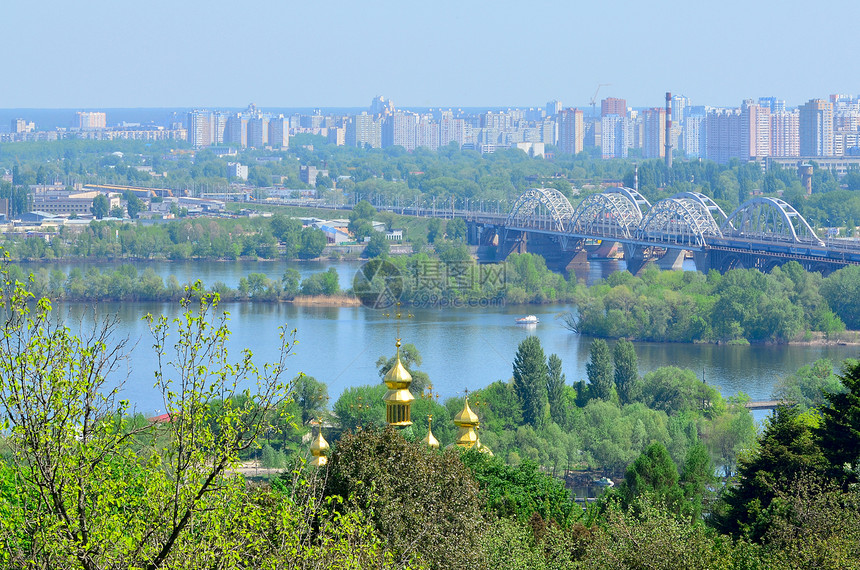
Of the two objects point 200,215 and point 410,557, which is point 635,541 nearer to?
point 410,557

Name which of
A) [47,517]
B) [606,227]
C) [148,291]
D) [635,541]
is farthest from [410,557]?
[606,227]

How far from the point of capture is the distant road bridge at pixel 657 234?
86.3 ft

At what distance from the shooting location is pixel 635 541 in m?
5.62

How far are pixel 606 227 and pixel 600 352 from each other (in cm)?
1740

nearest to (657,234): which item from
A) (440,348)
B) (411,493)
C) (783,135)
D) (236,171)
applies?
(440,348)

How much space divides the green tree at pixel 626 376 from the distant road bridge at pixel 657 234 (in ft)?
36.2

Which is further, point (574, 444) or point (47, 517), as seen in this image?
point (574, 444)

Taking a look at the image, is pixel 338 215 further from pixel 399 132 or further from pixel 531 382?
pixel 399 132

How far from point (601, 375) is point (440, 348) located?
184 inches

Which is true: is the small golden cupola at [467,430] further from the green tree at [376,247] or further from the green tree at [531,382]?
the green tree at [376,247]

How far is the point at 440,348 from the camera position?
60.9 ft

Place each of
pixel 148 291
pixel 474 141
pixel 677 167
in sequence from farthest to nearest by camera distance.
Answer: pixel 474 141
pixel 677 167
pixel 148 291

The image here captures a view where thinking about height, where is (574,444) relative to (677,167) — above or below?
below

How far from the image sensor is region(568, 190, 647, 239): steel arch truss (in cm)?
3116
